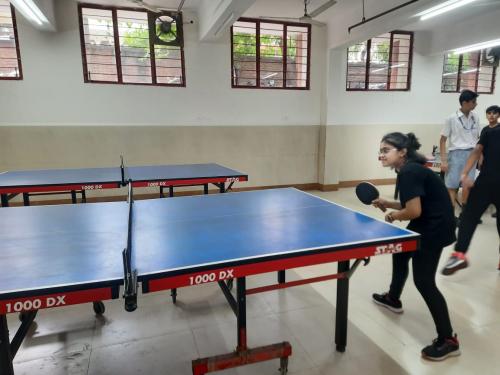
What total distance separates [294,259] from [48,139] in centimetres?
553

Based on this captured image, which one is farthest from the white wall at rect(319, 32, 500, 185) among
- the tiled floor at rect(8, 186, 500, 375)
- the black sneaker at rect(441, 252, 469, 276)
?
the tiled floor at rect(8, 186, 500, 375)

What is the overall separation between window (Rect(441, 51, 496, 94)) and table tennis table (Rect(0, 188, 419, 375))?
284 inches

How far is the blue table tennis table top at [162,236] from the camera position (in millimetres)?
1271

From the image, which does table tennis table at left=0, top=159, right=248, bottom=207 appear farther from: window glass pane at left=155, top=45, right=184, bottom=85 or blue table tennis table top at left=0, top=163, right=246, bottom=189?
window glass pane at left=155, top=45, right=184, bottom=85

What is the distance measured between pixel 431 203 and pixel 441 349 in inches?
34.5

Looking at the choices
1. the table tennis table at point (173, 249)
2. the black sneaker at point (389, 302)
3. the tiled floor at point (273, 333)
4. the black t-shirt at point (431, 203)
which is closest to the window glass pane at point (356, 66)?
the tiled floor at point (273, 333)

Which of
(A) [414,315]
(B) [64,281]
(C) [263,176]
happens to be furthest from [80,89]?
(A) [414,315]

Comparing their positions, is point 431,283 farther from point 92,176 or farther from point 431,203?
point 92,176

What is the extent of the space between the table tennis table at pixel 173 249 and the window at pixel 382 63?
18.3ft

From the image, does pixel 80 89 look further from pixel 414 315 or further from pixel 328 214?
pixel 414 315

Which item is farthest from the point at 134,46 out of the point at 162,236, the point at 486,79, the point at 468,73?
the point at 486,79

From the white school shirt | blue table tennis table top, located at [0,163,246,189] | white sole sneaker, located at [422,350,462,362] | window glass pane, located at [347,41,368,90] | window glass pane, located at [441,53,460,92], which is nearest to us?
Result: white sole sneaker, located at [422,350,462,362]

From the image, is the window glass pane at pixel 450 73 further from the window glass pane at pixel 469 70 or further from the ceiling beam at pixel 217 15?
the ceiling beam at pixel 217 15

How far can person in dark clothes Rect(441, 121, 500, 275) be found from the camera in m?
2.83
